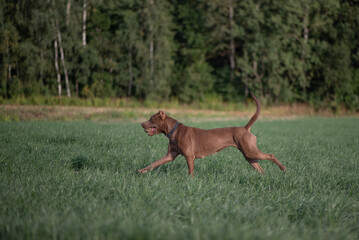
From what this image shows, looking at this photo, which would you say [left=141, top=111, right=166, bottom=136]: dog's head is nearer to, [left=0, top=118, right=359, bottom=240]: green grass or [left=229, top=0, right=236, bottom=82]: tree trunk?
[left=0, top=118, right=359, bottom=240]: green grass

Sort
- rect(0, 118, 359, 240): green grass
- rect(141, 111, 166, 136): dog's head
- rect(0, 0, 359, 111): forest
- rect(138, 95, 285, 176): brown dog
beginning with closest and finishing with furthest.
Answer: rect(0, 118, 359, 240): green grass
rect(138, 95, 285, 176): brown dog
rect(141, 111, 166, 136): dog's head
rect(0, 0, 359, 111): forest

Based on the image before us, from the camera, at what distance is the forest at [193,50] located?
26.2m

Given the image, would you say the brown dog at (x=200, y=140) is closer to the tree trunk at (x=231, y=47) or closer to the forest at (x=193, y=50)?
the forest at (x=193, y=50)

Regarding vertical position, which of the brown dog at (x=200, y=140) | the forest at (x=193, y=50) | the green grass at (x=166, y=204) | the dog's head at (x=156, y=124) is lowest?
the green grass at (x=166, y=204)

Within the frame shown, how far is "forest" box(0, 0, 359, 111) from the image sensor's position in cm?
2619

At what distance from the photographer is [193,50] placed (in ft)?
113

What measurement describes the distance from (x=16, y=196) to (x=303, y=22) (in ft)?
117

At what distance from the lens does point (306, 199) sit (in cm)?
369

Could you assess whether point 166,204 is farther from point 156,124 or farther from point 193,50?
point 193,50

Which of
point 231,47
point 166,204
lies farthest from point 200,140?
point 231,47

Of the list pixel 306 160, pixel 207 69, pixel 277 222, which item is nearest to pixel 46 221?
pixel 277 222

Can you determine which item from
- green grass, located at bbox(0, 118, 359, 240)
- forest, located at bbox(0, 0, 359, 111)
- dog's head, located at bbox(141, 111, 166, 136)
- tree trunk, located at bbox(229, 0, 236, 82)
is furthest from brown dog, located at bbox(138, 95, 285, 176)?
tree trunk, located at bbox(229, 0, 236, 82)

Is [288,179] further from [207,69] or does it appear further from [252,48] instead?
[207,69]

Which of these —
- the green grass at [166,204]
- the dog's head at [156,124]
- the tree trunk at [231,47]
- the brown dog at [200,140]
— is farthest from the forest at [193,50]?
the green grass at [166,204]
